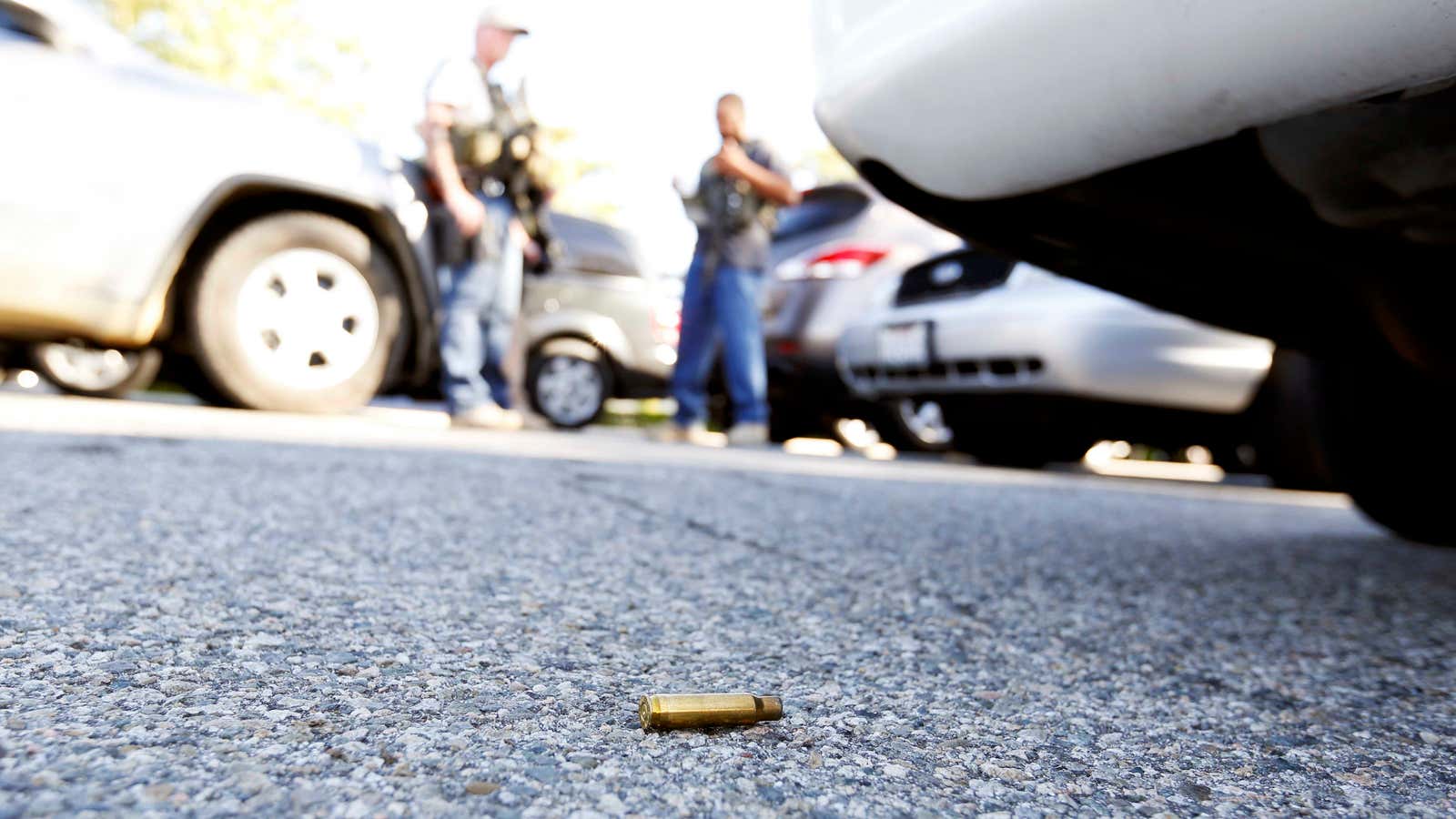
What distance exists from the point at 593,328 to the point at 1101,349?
3.55m

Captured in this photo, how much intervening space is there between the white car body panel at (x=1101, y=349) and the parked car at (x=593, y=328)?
2.81 m

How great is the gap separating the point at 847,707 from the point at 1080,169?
2.47 ft

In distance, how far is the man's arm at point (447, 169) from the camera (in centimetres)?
432

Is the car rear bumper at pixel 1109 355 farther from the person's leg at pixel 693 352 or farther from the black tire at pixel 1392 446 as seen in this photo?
the person's leg at pixel 693 352

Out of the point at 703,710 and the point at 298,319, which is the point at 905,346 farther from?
the point at 703,710

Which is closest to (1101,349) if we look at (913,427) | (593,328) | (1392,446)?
(1392,446)

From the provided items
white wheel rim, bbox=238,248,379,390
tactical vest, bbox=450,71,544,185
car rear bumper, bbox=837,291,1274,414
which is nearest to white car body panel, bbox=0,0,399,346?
white wheel rim, bbox=238,248,379,390

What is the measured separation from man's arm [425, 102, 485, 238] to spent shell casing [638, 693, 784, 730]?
3.56 metres

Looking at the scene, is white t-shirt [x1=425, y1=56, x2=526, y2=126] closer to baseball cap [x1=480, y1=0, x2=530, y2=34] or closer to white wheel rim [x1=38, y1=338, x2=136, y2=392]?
baseball cap [x1=480, y1=0, x2=530, y2=34]

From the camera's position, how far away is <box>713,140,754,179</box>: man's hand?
482cm

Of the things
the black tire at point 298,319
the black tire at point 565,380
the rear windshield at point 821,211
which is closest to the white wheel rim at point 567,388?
the black tire at point 565,380

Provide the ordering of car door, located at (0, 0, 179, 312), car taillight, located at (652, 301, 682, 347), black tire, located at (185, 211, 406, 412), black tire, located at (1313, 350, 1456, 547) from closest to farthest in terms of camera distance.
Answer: black tire, located at (1313, 350, 1456, 547)
car door, located at (0, 0, 179, 312)
black tire, located at (185, 211, 406, 412)
car taillight, located at (652, 301, 682, 347)

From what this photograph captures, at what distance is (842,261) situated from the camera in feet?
18.4

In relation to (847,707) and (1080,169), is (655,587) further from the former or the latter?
(1080,169)
